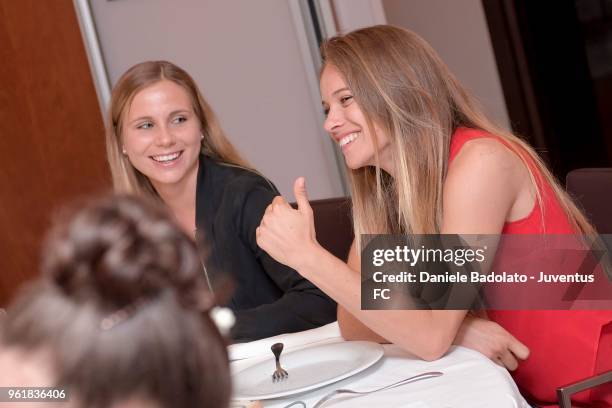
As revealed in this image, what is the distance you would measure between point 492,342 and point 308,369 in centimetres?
33

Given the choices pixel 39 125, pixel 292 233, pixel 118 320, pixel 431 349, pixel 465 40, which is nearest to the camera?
pixel 118 320

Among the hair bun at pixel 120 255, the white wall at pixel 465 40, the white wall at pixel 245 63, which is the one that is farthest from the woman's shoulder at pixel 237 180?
the white wall at pixel 465 40

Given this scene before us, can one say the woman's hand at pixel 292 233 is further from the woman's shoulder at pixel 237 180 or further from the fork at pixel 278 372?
the woman's shoulder at pixel 237 180

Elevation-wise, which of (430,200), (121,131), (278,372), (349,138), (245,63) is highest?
(245,63)

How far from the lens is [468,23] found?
4445mm

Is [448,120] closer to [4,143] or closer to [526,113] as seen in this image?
[4,143]

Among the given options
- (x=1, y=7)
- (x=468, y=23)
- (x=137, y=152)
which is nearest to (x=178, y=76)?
(x=137, y=152)

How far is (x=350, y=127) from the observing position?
6.47ft

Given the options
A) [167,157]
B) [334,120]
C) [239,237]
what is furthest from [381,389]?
[167,157]

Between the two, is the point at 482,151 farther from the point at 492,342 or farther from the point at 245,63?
the point at 245,63

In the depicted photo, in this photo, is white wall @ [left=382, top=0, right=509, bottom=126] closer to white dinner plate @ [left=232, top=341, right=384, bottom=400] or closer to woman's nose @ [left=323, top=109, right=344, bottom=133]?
woman's nose @ [left=323, top=109, right=344, bottom=133]

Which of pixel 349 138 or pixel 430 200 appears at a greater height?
pixel 349 138

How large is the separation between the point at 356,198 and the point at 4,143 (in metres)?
2.04

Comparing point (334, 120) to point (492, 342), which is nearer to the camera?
point (492, 342)
